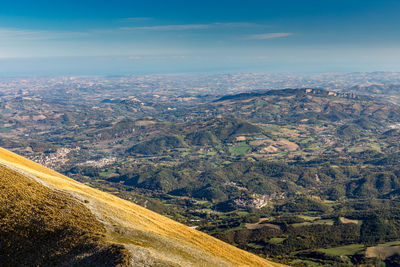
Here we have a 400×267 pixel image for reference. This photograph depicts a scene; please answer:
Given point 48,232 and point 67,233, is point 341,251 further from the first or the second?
point 48,232

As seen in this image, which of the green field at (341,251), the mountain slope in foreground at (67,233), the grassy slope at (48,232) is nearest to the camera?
the grassy slope at (48,232)

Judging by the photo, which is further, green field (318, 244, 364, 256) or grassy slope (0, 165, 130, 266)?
green field (318, 244, 364, 256)

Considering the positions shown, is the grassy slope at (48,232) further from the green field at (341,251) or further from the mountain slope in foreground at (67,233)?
the green field at (341,251)

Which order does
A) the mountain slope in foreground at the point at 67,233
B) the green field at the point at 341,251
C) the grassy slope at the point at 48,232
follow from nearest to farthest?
the grassy slope at the point at 48,232
the mountain slope in foreground at the point at 67,233
the green field at the point at 341,251

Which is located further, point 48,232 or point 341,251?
point 341,251

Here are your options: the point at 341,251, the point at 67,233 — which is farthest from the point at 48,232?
the point at 341,251

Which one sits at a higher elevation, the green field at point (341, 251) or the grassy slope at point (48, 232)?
the grassy slope at point (48, 232)

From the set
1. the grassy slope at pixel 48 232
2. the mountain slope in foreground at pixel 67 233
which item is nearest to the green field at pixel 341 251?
the mountain slope in foreground at pixel 67 233

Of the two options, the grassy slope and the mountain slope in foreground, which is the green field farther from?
the grassy slope

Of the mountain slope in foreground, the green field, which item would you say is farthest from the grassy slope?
the green field

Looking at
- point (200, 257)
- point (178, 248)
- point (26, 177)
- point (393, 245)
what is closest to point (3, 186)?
point (26, 177)

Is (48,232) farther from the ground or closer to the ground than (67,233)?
farther from the ground

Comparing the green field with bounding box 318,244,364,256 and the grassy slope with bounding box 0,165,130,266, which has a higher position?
the grassy slope with bounding box 0,165,130,266

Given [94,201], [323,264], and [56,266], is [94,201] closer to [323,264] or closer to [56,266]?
[56,266]
